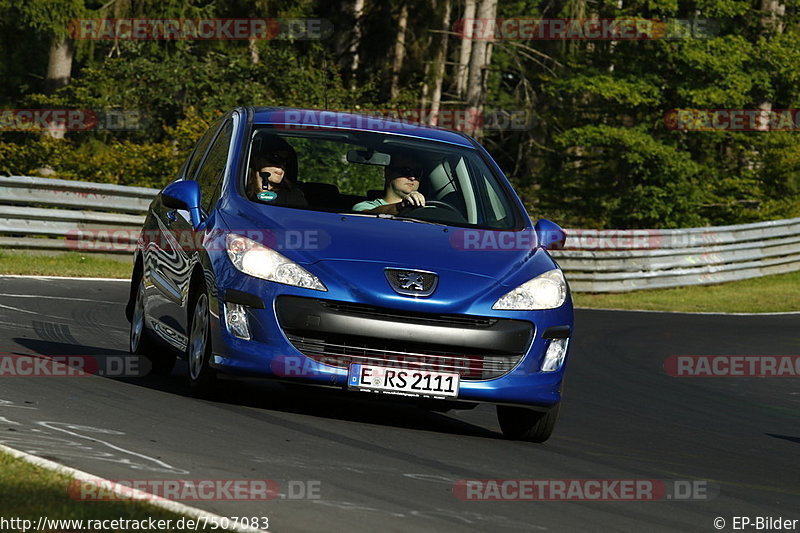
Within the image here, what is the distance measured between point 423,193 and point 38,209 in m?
11.6

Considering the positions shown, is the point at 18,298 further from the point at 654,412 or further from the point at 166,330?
the point at 654,412

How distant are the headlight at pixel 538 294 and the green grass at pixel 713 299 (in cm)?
1503

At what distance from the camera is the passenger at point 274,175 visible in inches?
334

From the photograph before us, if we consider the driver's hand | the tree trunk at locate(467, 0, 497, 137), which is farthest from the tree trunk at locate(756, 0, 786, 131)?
the driver's hand

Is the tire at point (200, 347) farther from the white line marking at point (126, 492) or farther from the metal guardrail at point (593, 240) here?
the metal guardrail at point (593, 240)

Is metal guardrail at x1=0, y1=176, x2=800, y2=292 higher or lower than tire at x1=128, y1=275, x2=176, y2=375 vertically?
lower

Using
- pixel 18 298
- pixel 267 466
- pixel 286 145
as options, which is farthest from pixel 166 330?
pixel 18 298

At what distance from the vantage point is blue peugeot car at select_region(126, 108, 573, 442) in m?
7.47

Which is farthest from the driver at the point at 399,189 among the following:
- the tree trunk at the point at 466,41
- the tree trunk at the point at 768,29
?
the tree trunk at the point at 466,41

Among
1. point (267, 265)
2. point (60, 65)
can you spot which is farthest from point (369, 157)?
point (60, 65)

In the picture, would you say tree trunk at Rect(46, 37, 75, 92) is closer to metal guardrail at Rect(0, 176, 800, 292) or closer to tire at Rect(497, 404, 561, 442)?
metal guardrail at Rect(0, 176, 800, 292)

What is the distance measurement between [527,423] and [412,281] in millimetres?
1323

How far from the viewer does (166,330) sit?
904 centimetres

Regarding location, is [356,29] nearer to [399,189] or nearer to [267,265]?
[399,189]
